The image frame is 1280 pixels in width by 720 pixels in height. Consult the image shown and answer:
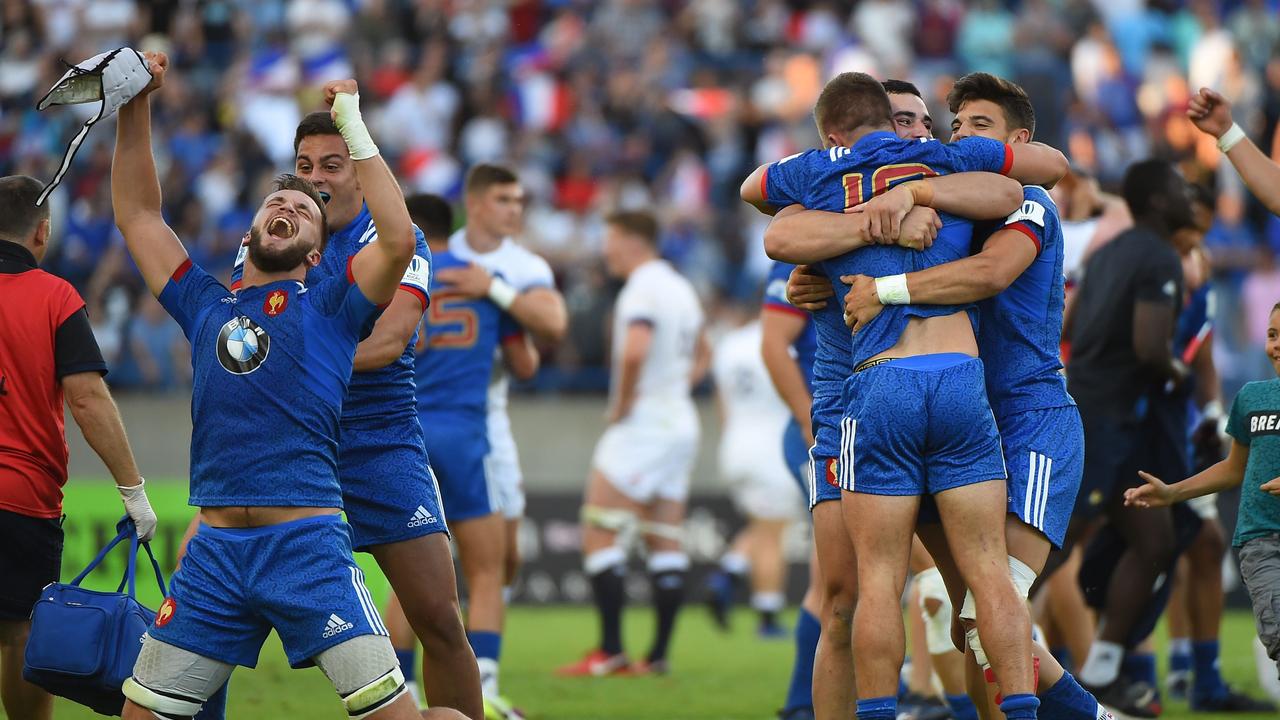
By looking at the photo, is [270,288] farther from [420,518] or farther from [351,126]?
[420,518]

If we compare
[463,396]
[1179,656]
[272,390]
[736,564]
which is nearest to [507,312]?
[463,396]

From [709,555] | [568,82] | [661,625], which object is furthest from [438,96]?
[661,625]

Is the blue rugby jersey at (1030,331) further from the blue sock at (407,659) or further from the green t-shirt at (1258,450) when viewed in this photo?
the blue sock at (407,659)

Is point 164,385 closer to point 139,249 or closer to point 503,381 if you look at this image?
point 503,381

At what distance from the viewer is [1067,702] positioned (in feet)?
20.0

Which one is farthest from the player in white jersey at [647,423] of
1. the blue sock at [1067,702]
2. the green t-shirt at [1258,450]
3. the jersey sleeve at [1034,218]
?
the jersey sleeve at [1034,218]

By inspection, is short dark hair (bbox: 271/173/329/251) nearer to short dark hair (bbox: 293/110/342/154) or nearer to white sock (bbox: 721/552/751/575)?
short dark hair (bbox: 293/110/342/154)

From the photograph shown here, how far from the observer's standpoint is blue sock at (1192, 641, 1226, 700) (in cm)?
920

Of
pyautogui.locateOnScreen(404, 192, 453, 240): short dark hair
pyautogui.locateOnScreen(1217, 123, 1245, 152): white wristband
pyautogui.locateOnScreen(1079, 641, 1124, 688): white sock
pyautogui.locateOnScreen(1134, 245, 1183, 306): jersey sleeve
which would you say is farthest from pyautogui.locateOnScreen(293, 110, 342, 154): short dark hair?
pyautogui.locateOnScreen(1079, 641, 1124, 688): white sock

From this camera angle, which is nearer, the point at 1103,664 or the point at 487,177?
the point at 1103,664

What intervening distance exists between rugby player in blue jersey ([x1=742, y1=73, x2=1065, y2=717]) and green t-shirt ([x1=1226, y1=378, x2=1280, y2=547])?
152 cm

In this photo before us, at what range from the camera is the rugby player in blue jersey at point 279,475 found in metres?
5.15

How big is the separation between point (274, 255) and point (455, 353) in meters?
3.34

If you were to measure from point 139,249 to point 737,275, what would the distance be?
14.8 metres
